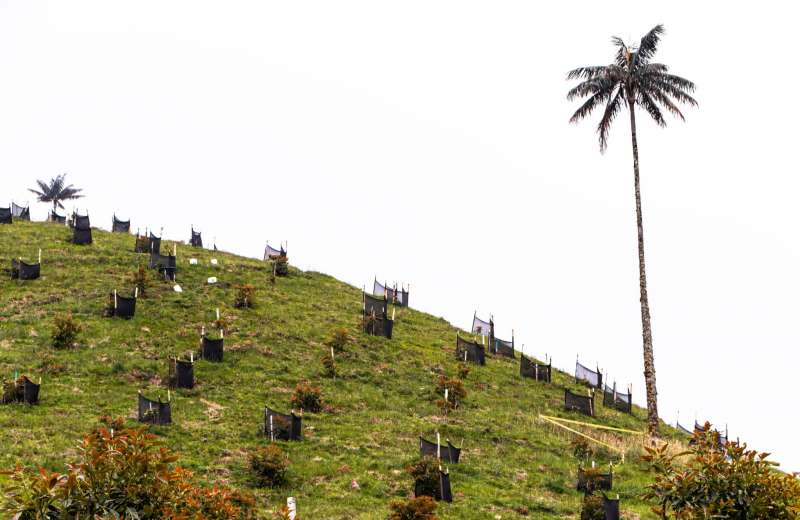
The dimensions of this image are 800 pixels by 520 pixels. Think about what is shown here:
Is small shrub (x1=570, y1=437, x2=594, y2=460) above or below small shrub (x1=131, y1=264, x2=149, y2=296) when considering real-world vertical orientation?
below

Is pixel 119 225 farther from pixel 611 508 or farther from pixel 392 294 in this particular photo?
pixel 611 508

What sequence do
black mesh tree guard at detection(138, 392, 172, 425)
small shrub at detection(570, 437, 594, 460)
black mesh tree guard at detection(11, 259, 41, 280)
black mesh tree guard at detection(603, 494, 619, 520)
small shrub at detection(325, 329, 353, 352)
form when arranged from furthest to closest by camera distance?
black mesh tree guard at detection(11, 259, 41, 280) < small shrub at detection(325, 329, 353, 352) < small shrub at detection(570, 437, 594, 460) < black mesh tree guard at detection(138, 392, 172, 425) < black mesh tree guard at detection(603, 494, 619, 520)

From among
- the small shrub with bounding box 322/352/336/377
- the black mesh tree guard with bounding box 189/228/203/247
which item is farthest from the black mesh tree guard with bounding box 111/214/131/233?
the small shrub with bounding box 322/352/336/377

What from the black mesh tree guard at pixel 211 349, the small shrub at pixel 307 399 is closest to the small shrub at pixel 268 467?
the small shrub at pixel 307 399

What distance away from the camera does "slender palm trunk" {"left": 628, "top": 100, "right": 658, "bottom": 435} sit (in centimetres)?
3934

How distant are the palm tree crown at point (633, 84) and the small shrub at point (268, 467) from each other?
26921mm

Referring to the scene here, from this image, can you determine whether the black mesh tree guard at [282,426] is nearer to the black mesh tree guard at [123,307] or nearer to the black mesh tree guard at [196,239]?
the black mesh tree guard at [123,307]

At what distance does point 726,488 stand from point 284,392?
78.5 ft

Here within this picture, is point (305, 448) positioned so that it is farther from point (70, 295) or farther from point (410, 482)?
point (70, 295)

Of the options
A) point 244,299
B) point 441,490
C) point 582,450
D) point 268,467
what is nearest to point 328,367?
point 244,299

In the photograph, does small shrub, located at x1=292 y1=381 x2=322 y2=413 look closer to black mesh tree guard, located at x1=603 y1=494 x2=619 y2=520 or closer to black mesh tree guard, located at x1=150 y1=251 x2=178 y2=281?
black mesh tree guard, located at x1=603 y1=494 x2=619 y2=520

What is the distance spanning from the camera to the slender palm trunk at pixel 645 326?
3934 centimetres

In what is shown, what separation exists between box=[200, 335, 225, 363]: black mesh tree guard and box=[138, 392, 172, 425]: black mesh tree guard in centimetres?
828

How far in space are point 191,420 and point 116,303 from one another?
13.5m
